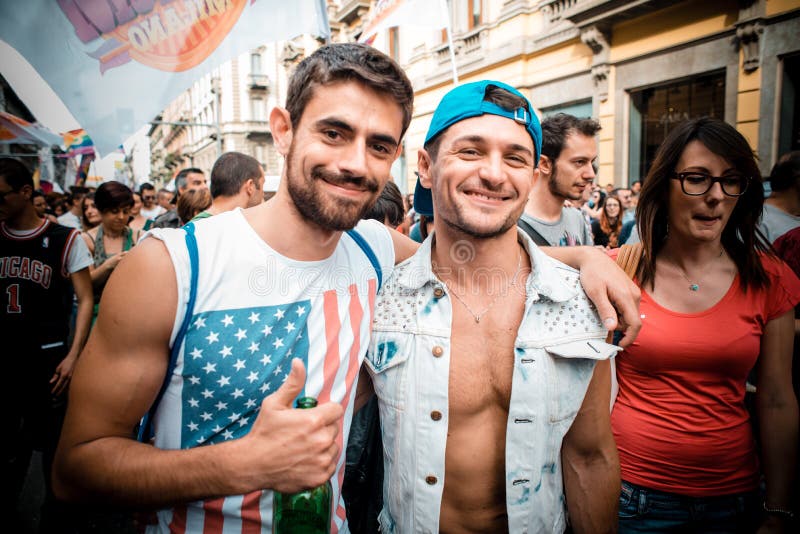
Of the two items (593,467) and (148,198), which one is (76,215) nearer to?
(148,198)

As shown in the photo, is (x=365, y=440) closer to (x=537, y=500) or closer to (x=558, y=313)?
(x=537, y=500)

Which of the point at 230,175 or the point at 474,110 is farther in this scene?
the point at 230,175

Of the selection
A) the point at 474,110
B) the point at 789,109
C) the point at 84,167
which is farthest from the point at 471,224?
the point at 84,167

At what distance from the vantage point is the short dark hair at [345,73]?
1630 millimetres

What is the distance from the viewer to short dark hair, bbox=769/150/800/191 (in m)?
3.54

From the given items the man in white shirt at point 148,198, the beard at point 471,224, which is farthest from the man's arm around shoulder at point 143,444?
the man in white shirt at point 148,198

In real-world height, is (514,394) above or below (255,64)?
below

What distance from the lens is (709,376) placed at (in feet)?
6.59

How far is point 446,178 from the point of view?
5.97 feet

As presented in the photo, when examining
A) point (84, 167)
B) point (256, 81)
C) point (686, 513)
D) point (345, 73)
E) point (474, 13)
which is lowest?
point (686, 513)

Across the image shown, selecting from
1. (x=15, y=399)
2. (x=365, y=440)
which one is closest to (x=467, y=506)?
(x=365, y=440)

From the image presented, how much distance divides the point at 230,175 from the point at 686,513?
4.16m

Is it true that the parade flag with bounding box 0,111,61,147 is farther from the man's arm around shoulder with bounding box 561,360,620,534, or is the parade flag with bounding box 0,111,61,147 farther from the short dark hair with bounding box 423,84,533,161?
the man's arm around shoulder with bounding box 561,360,620,534

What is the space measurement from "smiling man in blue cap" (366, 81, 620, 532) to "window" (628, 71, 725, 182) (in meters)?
7.60
